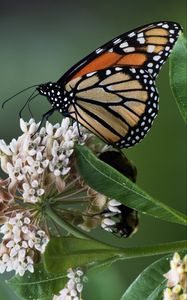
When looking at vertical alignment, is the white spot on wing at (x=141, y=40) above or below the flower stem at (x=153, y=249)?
above

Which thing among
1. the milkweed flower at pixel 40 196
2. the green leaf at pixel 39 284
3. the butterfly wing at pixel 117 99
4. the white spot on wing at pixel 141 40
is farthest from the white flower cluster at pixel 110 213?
the white spot on wing at pixel 141 40

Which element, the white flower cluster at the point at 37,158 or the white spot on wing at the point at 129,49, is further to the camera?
the white spot on wing at the point at 129,49

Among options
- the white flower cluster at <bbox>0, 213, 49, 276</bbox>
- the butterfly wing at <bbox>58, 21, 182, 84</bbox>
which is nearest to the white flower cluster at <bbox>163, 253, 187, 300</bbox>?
the white flower cluster at <bbox>0, 213, 49, 276</bbox>

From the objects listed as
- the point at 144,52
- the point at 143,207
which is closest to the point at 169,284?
the point at 143,207

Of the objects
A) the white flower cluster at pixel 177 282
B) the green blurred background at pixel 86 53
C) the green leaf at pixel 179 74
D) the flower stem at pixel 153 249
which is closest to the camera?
the white flower cluster at pixel 177 282

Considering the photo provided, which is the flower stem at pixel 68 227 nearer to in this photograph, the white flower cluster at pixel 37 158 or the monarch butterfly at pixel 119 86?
the white flower cluster at pixel 37 158

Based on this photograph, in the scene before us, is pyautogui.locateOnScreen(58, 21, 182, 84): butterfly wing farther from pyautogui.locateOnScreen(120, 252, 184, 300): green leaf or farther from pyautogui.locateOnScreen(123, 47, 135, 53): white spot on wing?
pyautogui.locateOnScreen(120, 252, 184, 300): green leaf
